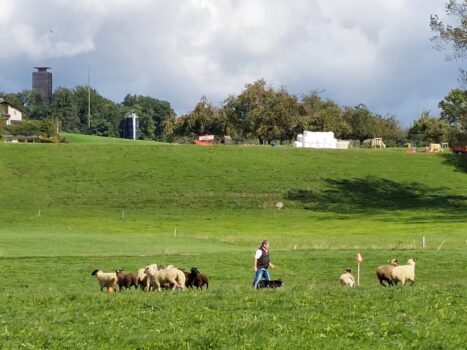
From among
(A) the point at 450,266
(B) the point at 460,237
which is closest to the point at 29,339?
(A) the point at 450,266

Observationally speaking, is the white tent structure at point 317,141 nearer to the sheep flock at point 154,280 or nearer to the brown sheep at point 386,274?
the brown sheep at point 386,274

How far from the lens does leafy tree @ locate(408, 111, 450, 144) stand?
487ft

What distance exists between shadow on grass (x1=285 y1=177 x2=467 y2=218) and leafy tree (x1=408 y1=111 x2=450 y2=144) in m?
63.5

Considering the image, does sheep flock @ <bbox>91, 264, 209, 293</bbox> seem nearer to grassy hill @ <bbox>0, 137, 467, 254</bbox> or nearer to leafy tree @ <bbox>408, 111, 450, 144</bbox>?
grassy hill @ <bbox>0, 137, 467, 254</bbox>

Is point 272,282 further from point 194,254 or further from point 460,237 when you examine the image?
point 460,237

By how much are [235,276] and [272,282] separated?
5.23 metres

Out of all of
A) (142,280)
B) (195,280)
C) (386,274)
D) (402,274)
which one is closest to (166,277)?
(142,280)

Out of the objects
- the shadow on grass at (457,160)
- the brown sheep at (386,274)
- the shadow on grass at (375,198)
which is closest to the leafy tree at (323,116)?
the shadow on grass at (457,160)

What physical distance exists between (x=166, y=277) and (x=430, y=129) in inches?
5305

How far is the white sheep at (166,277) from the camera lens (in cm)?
2356

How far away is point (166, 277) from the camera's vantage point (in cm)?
2361

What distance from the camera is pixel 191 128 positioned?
456 ft

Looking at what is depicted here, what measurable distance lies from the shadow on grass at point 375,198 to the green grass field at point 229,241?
0.70 feet

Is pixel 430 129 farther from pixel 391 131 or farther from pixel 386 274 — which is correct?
pixel 386 274
